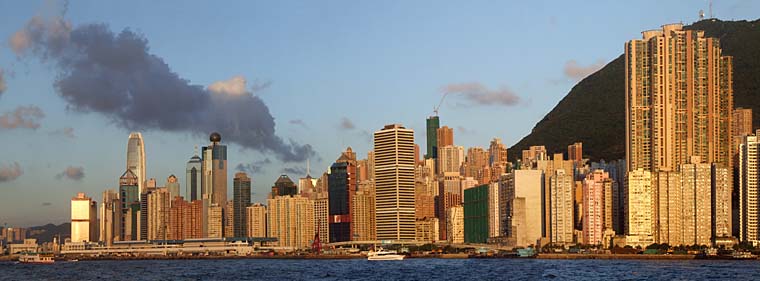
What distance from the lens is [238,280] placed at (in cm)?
14938

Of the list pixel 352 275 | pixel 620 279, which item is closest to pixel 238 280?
pixel 352 275

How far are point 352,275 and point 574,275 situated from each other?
31069 mm

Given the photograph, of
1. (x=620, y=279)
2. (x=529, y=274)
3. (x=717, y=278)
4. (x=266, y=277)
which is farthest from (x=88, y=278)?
(x=717, y=278)

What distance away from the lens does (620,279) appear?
139m

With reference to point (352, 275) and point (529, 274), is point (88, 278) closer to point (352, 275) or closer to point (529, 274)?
point (352, 275)

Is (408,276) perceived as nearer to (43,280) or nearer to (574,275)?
(574,275)

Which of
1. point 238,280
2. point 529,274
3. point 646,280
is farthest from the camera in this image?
point 529,274

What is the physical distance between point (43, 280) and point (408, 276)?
49199 mm

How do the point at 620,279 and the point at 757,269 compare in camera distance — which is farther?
the point at 757,269

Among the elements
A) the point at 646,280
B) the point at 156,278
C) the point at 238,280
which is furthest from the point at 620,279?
the point at 156,278

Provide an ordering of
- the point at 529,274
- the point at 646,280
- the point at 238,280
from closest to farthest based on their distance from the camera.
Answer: the point at 646,280 → the point at 238,280 → the point at 529,274

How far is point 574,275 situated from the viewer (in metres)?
155

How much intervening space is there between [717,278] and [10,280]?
9467cm

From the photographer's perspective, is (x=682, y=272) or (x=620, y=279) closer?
(x=620, y=279)
